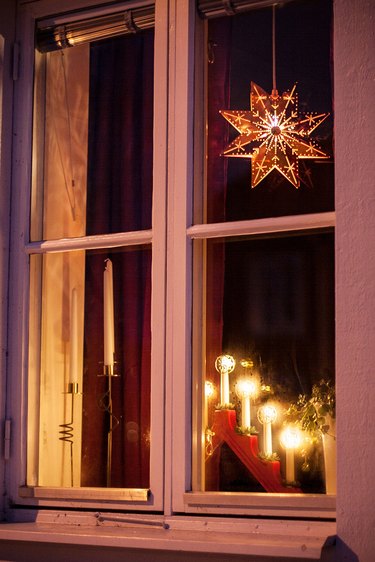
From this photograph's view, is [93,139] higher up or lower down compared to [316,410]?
higher up

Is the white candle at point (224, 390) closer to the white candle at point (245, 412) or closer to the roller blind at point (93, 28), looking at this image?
the white candle at point (245, 412)

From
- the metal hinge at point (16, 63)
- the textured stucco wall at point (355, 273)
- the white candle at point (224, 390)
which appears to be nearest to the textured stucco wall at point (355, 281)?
the textured stucco wall at point (355, 273)

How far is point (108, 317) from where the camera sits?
2.55 metres

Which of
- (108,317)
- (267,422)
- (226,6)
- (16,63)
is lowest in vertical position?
(267,422)

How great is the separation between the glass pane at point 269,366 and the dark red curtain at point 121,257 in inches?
8.8

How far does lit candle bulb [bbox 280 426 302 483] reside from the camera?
220 centimetres

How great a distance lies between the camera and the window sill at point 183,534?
77.9 inches

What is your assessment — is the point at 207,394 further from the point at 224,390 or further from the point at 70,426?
the point at 70,426

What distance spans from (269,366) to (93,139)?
0.94 meters

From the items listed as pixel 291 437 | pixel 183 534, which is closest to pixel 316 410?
pixel 291 437

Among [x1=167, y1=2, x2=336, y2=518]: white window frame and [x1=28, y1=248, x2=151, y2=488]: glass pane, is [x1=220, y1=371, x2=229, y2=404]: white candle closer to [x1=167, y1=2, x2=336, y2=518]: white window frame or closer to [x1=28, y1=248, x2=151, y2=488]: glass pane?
[x1=167, y1=2, x2=336, y2=518]: white window frame

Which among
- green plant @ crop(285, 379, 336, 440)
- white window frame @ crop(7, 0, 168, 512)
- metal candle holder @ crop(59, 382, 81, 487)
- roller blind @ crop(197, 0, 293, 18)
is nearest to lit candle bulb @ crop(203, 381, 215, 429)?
white window frame @ crop(7, 0, 168, 512)

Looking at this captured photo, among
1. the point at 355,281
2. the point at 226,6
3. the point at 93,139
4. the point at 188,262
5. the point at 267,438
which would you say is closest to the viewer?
the point at 355,281

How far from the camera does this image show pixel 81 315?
8.71 feet
